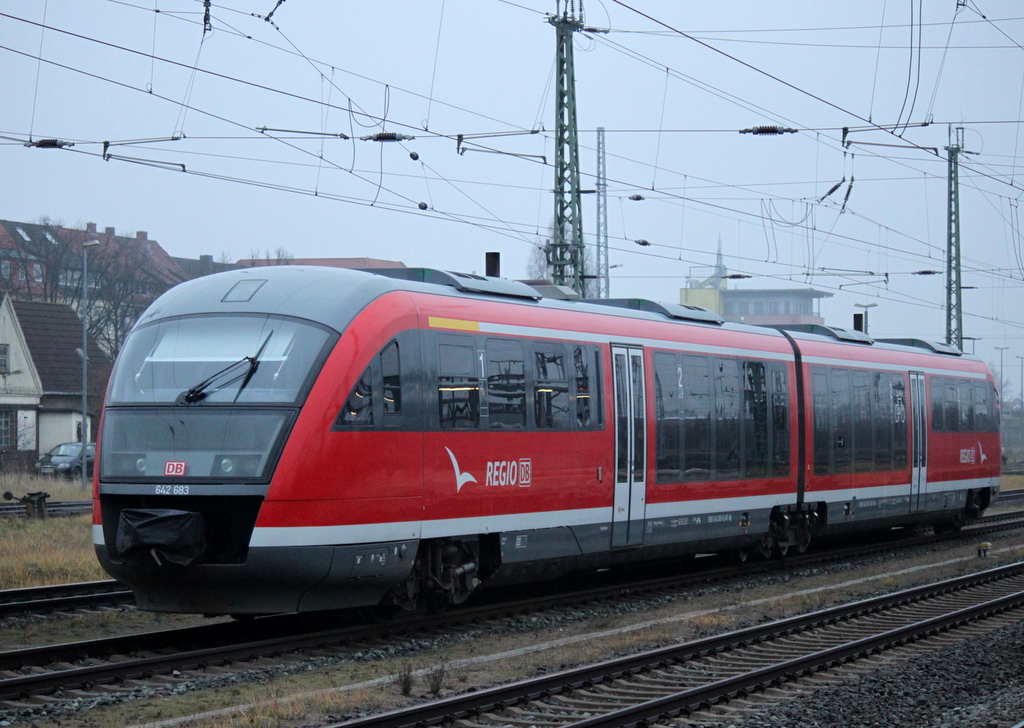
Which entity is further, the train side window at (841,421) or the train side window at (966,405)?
the train side window at (966,405)

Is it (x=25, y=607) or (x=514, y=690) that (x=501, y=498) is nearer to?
(x=514, y=690)

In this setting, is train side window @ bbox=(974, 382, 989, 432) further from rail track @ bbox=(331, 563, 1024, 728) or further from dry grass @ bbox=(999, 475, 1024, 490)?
dry grass @ bbox=(999, 475, 1024, 490)

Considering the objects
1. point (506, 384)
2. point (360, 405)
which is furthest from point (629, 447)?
point (360, 405)

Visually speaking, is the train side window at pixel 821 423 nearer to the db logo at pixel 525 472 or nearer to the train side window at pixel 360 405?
the db logo at pixel 525 472

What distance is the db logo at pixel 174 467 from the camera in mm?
10266

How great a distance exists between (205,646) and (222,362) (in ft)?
8.19

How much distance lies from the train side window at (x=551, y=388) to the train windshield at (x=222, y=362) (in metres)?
3.07

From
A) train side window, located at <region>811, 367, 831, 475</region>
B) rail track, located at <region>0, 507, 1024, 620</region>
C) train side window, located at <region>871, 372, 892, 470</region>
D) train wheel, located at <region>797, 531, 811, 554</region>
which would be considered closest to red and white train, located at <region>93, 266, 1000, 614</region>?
rail track, located at <region>0, 507, 1024, 620</region>

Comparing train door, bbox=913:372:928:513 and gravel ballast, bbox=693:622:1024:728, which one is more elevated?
train door, bbox=913:372:928:513

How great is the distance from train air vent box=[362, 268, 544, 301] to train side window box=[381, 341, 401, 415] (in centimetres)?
143

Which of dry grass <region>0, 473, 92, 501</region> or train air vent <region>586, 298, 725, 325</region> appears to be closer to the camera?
train air vent <region>586, 298, 725, 325</region>

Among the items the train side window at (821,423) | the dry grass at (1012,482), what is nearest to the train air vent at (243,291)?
the train side window at (821,423)

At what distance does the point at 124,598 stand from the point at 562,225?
32.9 ft

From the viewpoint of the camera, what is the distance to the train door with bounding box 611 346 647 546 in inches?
563
